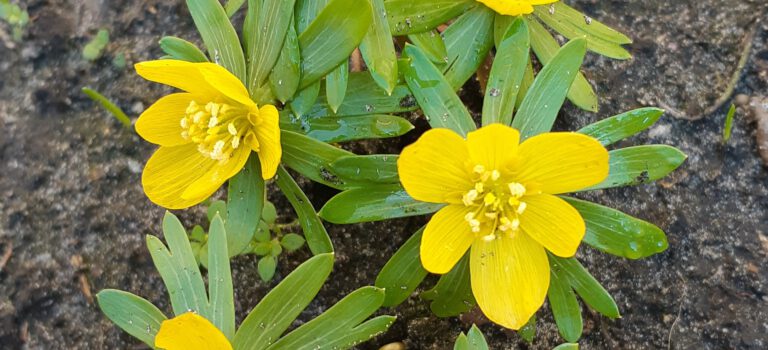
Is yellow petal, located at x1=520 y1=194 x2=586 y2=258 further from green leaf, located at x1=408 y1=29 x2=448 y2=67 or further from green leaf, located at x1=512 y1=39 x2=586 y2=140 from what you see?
green leaf, located at x1=408 y1=29 x2=448 y2=67

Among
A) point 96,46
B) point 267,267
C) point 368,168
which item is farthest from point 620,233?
point 96,46

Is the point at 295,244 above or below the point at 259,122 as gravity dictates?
below

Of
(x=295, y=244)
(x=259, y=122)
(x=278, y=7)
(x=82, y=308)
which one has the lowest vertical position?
(x=82, y=308)

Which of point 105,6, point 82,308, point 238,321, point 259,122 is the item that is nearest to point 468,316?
point 238,321

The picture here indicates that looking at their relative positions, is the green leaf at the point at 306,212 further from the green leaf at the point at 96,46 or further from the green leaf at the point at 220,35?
the green leaf at the point at 96,46

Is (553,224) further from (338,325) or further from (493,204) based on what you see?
(338,325)

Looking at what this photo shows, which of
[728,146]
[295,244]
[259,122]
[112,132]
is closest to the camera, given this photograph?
[259,122]

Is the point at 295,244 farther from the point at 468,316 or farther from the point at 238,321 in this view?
the point at 468,316

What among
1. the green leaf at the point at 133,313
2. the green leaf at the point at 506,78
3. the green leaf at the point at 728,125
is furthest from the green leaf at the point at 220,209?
the green leaf at the point at 728,125
